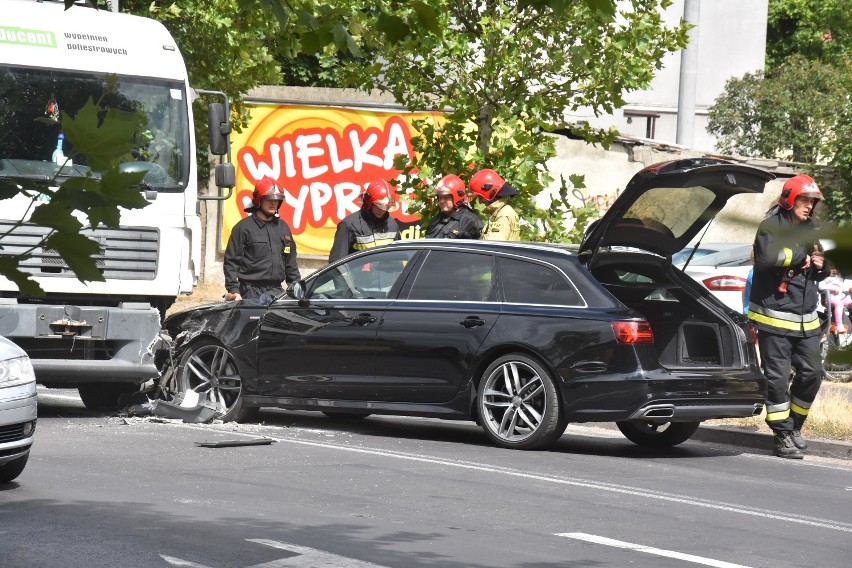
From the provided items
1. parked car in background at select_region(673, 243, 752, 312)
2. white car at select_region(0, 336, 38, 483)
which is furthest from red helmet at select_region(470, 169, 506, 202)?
white car at select_region(0, 336, 38, 483)

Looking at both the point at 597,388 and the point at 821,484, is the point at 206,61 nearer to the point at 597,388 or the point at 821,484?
the point at 597,388

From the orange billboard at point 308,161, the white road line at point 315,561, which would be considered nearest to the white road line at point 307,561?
the white road line at point 315,561

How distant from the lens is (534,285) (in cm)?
998

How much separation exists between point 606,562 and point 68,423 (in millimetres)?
6095

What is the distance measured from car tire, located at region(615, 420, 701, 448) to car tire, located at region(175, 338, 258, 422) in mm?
2951

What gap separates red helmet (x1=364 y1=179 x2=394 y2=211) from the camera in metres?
12.5

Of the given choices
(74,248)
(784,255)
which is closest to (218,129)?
(74,248)

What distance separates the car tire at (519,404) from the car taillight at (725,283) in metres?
8.37

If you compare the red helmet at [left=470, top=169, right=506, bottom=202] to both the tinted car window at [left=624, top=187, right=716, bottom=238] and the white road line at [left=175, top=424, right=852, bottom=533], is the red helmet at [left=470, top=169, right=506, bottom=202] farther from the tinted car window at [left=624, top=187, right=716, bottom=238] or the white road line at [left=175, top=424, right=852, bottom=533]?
the white road line at [left=175, top=424, right=852, bottom=533]

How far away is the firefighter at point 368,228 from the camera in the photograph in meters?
12.7

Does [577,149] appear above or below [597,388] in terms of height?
above

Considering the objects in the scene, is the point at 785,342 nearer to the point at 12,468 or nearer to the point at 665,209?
the point at 665,209

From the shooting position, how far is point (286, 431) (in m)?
10.8

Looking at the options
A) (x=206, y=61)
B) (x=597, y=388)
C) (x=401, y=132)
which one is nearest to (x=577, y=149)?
(x=401, y=132)
